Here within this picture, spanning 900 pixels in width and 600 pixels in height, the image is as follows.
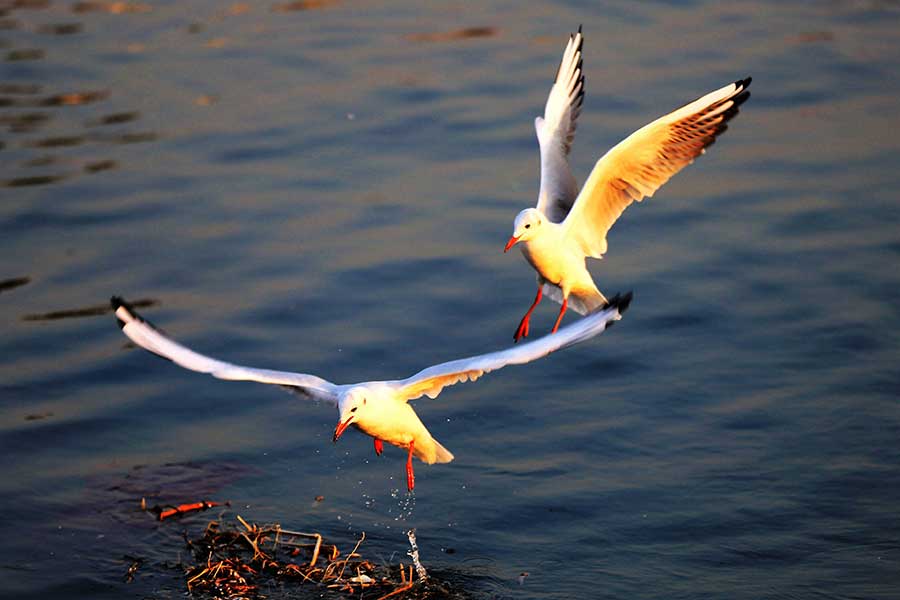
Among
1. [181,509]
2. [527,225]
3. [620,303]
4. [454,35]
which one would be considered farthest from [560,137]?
[454,35]

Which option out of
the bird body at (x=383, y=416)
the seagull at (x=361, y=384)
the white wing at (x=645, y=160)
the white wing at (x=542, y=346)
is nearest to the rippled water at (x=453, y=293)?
the bird body at (x=383, y=416)

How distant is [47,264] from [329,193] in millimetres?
3302

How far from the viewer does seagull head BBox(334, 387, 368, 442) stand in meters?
8.63

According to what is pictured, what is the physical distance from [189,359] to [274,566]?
4.82ft

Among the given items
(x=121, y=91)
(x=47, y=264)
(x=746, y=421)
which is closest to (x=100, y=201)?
(x=47, y=264)

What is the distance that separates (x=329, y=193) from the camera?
1670 cm

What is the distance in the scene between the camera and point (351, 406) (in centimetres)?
864

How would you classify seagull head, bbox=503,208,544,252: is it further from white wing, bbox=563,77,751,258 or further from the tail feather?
the tail feather

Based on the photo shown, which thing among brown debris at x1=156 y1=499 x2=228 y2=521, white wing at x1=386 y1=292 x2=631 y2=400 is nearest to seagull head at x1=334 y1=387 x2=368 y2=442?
white wing at x1=386 y1=292 x2=631 y2=400

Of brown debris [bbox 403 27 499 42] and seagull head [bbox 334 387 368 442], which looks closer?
seagull head [bbox 334 387 368 442]

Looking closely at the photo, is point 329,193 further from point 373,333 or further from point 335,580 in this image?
point 335,580

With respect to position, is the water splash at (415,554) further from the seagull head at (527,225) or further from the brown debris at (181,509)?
the seagull head at (527,225)

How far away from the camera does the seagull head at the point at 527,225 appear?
393 inches

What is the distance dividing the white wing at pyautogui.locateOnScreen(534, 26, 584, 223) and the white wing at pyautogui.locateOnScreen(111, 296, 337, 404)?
2.65 metres
